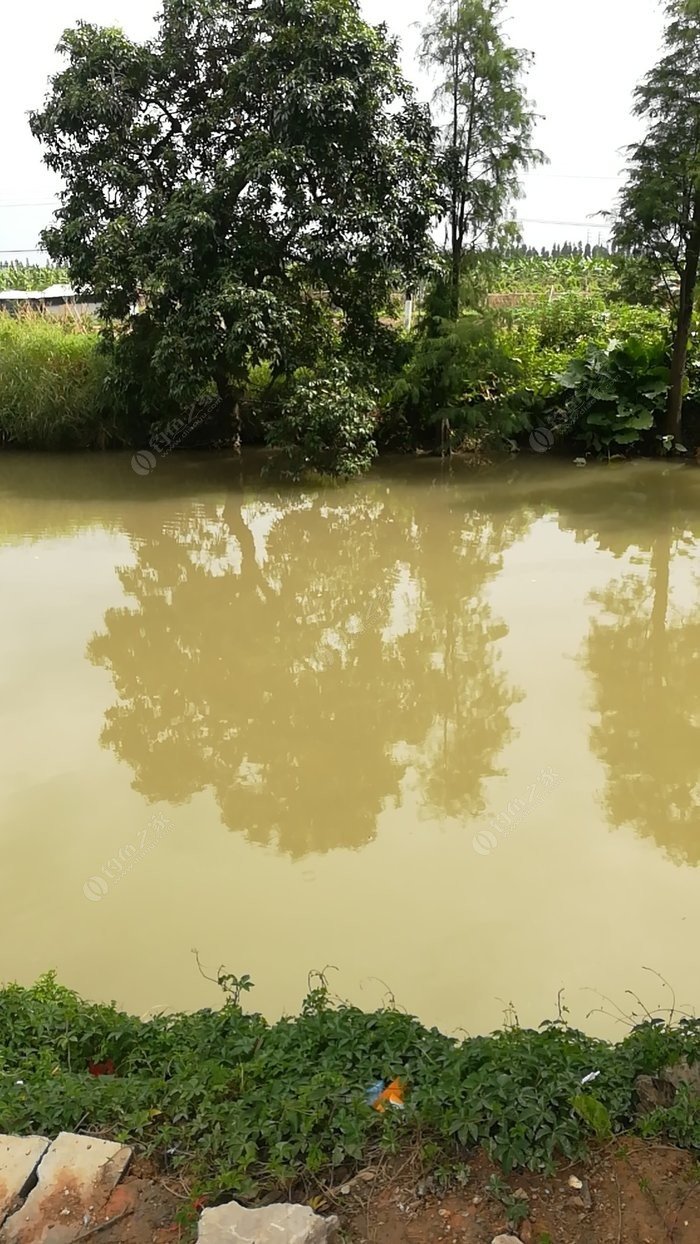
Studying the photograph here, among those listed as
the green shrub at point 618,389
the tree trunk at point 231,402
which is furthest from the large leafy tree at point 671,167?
the tree trunk at point 231,402

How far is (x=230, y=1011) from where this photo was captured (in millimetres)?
2387

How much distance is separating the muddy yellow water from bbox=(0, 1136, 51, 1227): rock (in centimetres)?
75

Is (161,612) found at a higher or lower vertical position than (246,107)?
lower

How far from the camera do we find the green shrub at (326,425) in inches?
344

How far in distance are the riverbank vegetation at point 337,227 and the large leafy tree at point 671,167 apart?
0.02m

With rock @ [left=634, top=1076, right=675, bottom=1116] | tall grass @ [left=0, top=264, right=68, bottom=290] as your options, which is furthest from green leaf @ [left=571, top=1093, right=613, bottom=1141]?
tall grass @ [left=0, top=264, right=68, bottom=290]

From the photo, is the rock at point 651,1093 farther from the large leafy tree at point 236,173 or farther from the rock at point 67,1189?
the large leafy tree at point 236,173

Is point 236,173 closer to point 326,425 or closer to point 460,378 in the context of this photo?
point 326,425

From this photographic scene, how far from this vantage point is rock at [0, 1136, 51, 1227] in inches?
72.4

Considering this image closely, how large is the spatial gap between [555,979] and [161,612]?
13.5 ft

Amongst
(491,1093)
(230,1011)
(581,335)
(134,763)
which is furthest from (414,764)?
(581,335)

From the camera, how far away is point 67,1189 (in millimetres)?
1848

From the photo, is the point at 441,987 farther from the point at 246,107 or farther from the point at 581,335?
the point at 581,335

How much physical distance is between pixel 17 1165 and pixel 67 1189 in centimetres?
13
